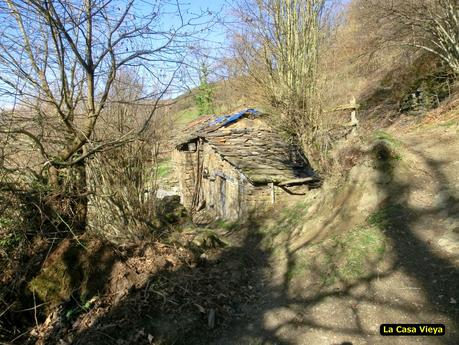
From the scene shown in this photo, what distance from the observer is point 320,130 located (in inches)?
336

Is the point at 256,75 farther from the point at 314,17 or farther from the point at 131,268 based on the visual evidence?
the point at 131,268

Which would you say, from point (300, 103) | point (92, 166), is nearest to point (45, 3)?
point (92, 166)

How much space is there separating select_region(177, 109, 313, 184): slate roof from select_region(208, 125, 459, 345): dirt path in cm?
428

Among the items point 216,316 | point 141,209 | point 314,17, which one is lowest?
point 216,316

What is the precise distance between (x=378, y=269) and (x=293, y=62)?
6346mm

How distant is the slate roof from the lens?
1080 centimetres

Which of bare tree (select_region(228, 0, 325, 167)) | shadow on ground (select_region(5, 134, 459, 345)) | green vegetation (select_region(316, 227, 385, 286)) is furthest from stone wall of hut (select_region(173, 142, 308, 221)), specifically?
green vegetation (select_region(316, 227, 385, 286))

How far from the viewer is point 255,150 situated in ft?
40.2

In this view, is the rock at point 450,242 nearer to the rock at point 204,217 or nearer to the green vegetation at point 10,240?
the green vegetation at point 10,240

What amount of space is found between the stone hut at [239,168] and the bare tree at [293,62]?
1.72m

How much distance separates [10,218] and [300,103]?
7.24 m

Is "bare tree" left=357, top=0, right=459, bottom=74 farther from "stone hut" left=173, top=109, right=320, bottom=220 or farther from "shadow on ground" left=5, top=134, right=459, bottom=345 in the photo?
"shadow on ground" left=5, top=134, right=459, bottom=345

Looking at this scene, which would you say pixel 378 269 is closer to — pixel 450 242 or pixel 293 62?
pixel 450 242

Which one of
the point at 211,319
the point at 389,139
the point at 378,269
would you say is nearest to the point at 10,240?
the point at 211,319
